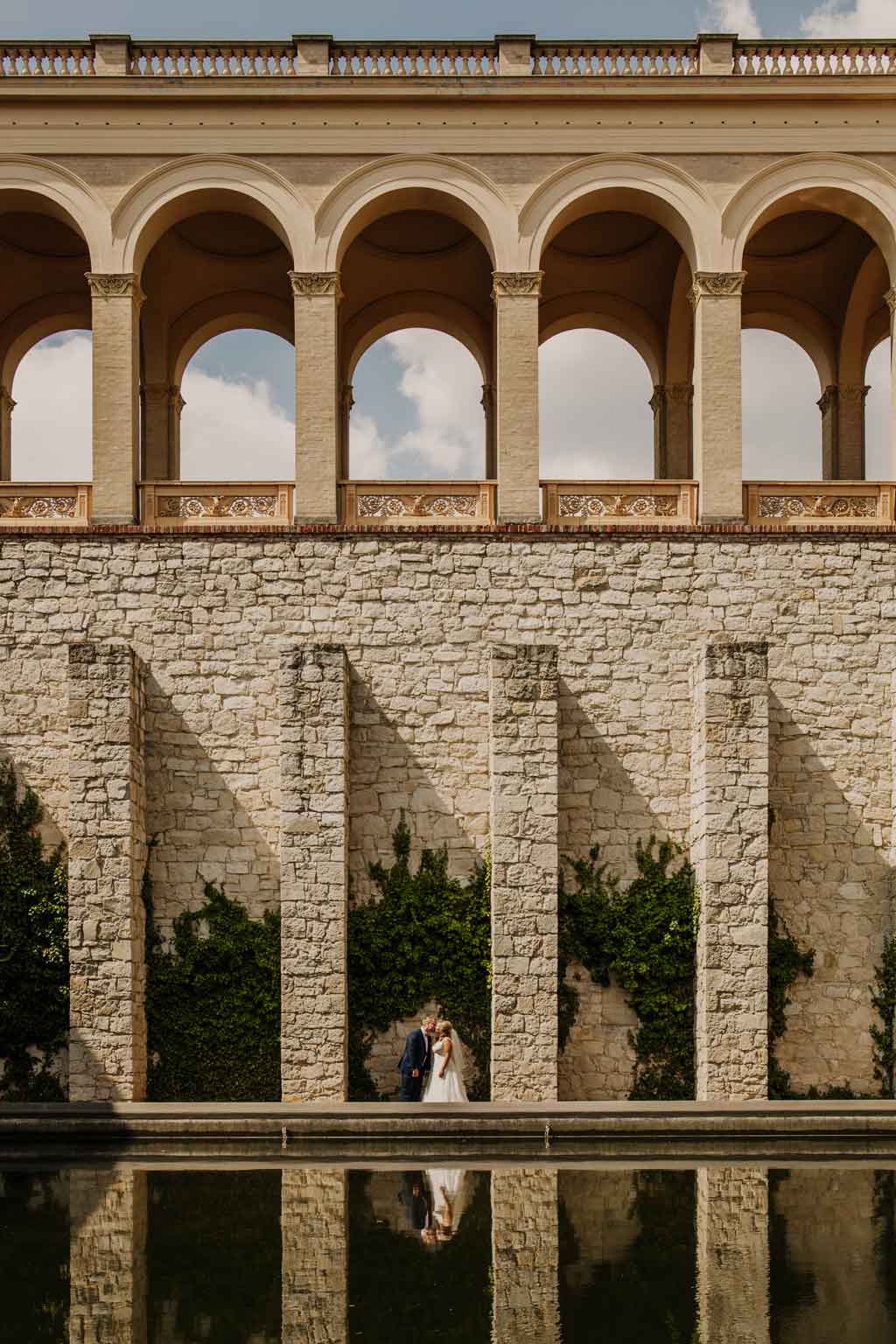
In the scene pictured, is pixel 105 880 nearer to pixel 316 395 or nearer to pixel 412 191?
pixel 316 395

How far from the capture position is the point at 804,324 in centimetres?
2409

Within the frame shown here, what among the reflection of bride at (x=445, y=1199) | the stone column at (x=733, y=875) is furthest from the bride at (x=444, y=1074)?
the reflection of bride at (x=445, y=1199)

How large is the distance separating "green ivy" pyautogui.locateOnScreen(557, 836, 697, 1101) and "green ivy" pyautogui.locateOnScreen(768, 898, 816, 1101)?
889 mm

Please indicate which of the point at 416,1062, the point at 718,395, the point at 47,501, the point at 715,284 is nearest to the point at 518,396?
the point at 718,395

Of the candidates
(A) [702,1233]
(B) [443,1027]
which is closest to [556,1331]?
(A) [702,1233]

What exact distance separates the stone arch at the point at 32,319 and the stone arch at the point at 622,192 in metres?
7.26

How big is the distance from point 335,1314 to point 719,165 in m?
15.3

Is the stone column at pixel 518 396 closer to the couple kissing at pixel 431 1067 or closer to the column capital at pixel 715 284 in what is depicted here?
the column capital at pixel 715 284

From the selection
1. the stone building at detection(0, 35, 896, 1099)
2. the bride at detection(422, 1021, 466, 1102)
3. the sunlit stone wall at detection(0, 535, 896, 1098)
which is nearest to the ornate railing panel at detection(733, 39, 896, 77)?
the stone building at detection(0, 35, 896, 1099)

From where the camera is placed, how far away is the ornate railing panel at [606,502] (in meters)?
19.5

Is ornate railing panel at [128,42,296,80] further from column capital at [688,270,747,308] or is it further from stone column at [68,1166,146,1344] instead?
stone column at [68,1166,146,1344]

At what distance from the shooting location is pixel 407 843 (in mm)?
18266

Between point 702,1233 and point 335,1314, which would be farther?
point 702,1233

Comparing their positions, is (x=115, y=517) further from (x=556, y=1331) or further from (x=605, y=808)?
(x=556, y=1331)
